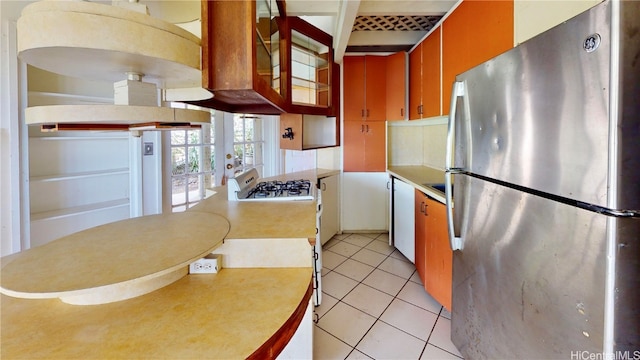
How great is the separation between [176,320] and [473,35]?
2.14 metres

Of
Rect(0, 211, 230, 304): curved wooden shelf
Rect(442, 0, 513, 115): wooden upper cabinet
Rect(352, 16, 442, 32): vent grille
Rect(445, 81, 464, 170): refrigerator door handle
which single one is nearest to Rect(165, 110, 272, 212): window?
Rect(0, 211, 230, 304): curved wooden shelf

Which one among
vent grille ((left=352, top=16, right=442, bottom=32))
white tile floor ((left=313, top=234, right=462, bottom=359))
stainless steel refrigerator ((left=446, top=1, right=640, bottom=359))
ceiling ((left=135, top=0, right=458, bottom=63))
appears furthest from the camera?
vent grille ((left=352, top=16, right=442, bottom=32))

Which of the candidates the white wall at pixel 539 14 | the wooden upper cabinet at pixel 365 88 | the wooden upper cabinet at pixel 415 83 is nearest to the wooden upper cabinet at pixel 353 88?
the wooden upper cabinet at pixel 365 88

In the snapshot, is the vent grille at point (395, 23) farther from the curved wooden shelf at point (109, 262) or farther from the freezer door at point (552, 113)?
the curved wooden shelf at point (109, 262)

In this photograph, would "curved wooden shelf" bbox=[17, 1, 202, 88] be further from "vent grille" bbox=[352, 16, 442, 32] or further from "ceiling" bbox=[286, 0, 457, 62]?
"vent grille" bbox=[352, 16, 442, 32]

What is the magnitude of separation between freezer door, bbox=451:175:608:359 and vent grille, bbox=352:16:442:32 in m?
1.91

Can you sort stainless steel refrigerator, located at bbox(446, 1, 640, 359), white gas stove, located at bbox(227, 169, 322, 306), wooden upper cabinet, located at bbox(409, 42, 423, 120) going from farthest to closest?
wooden upper cabinet, located at bbox(409, 42, 423, 120) → white gas stove, located at bbox(227, 169, 322, 306) → stainless steel refrigerator, located at bbox(446, 1, 640, 359)

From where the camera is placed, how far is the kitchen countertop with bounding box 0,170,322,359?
64 cm

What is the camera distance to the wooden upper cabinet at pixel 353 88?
3.30m

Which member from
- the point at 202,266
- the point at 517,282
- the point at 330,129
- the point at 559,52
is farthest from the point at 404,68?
the point at 202,266

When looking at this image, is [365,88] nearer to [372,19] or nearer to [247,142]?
[372,19]

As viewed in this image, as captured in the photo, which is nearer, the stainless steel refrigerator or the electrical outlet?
the stainless steel refrigerator

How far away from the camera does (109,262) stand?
861 mm

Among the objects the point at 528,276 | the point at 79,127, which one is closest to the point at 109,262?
the point at 79,127
